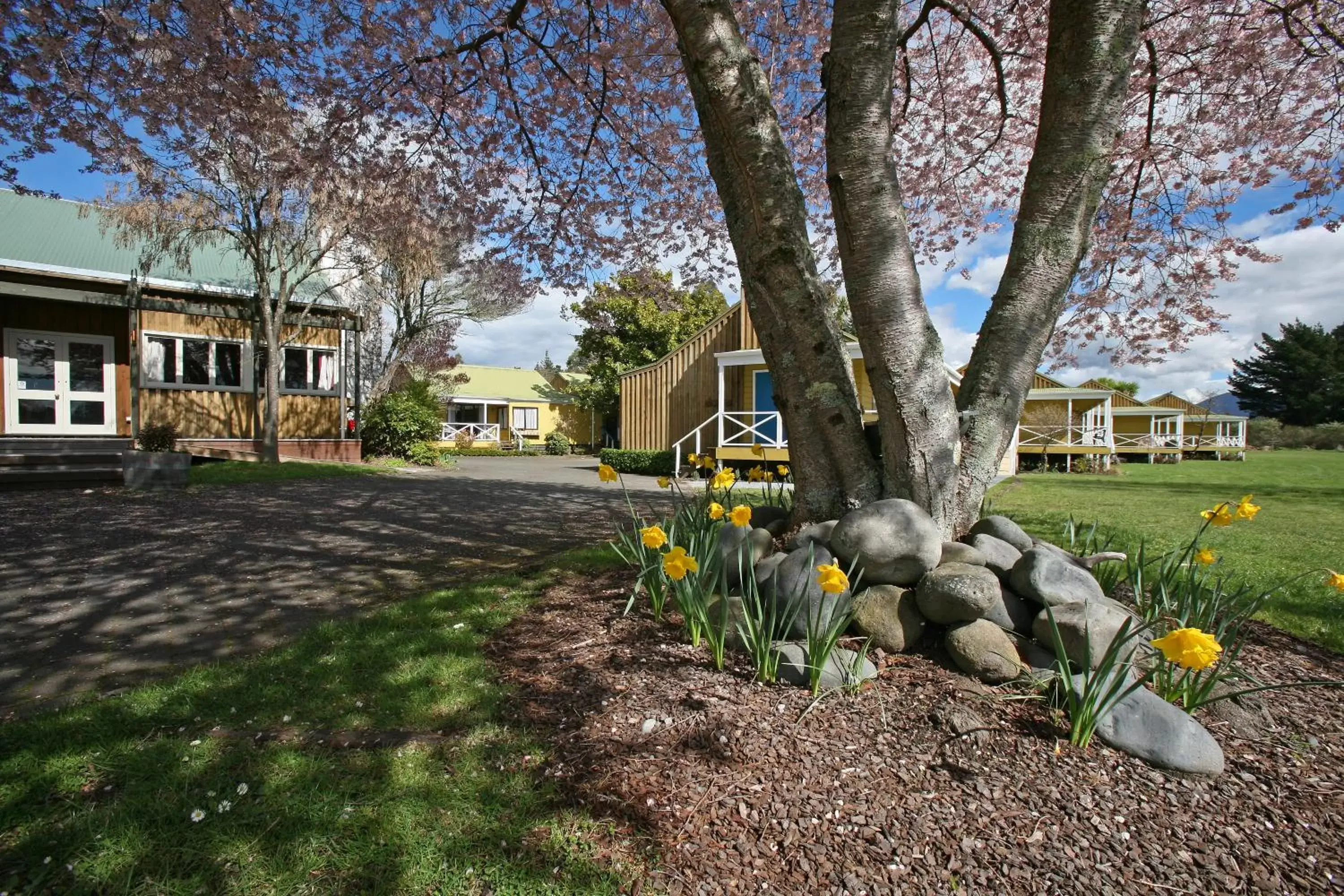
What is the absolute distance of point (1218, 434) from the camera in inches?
1507

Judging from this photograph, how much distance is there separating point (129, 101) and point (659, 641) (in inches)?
260

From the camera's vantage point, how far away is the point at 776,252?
2.97 meters

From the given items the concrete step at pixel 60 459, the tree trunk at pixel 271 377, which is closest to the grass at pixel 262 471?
the tree trunk at pixel 271 377

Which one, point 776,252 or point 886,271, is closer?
point 886,271

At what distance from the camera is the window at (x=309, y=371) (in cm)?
1456

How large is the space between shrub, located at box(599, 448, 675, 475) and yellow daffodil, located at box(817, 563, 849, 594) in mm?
13833

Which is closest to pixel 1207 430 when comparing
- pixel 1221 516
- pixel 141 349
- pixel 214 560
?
pixel 1221 516

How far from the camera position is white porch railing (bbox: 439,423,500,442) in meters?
32.1

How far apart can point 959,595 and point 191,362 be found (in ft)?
53.5

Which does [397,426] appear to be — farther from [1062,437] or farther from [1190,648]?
[1062,437]

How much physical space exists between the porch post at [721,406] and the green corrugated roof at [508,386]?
2051 centimetres

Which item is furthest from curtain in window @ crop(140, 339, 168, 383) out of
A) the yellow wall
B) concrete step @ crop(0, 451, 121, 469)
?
concrete step @ crop(0, 451, 121, 469)

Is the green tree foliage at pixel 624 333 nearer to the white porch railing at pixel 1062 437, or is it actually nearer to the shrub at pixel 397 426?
the shrub at pixel 397 426

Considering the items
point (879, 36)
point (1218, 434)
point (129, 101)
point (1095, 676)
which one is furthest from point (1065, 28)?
point (1218, 434)
